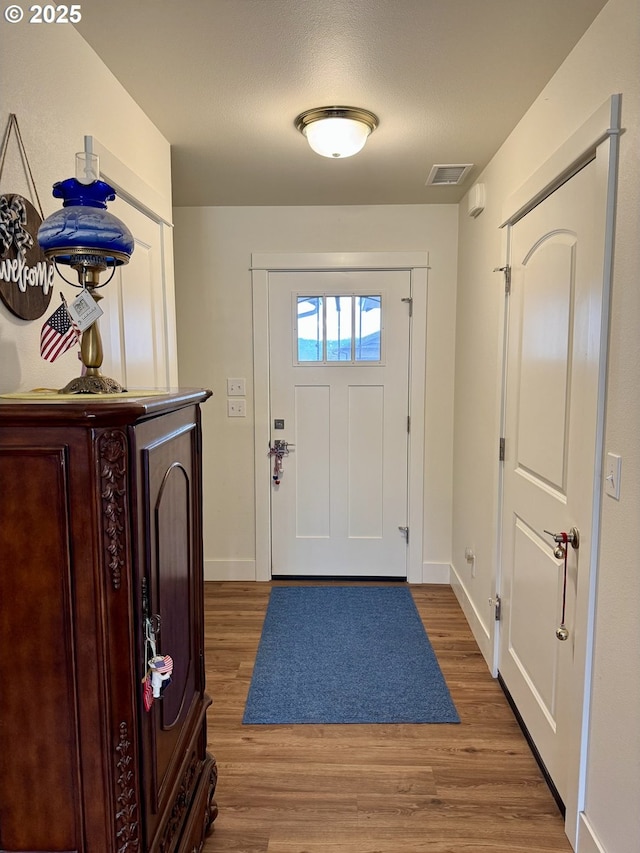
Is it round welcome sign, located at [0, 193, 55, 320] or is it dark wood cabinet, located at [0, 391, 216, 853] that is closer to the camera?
dark wood cabinet, located at [0, 391, 216, 853]

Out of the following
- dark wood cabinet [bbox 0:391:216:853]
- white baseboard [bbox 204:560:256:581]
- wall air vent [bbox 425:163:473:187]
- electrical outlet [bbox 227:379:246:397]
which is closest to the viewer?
dark wood cabinet [bbox 0:391:216:853]

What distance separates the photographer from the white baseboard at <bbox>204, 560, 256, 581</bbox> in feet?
11.4

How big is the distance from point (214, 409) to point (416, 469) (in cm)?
135

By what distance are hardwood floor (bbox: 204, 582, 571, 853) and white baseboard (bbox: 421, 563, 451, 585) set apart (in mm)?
1040

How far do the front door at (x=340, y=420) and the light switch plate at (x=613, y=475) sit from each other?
1989mm

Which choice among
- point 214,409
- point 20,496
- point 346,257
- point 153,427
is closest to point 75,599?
point 20,496

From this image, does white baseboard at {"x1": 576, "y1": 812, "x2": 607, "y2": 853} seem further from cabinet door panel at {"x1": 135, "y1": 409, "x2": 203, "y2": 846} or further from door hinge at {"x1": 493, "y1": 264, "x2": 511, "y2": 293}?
door hinge at {"x1": 493, "y1": 264, "x2": 511, "y2": 293}

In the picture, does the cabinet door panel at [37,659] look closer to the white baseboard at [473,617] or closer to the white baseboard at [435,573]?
the white baseboard at [473,617]

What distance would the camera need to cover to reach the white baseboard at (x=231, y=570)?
347 cm

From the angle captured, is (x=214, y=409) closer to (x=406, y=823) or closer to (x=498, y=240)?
(x=498, y=240)

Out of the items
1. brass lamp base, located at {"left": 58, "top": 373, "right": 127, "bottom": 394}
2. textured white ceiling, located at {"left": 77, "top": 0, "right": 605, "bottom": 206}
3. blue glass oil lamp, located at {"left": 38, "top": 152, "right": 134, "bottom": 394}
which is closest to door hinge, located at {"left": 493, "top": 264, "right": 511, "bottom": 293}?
textured white ceiling, located at {"left": 77, "top": 0, "right": 605, "bottom": 206}

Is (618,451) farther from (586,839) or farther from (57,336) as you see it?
(57,336)

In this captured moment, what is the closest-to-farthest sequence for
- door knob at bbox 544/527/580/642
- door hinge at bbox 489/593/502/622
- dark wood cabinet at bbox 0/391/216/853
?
dark wood cabinet at bbox 0/391/216/853 → door knob at bbox 544/527/580/642 → door hinge at bbox 489/593/502/622

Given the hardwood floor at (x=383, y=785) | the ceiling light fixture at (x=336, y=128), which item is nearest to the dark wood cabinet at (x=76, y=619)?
the hardwood floor at (x=383, y=785)
